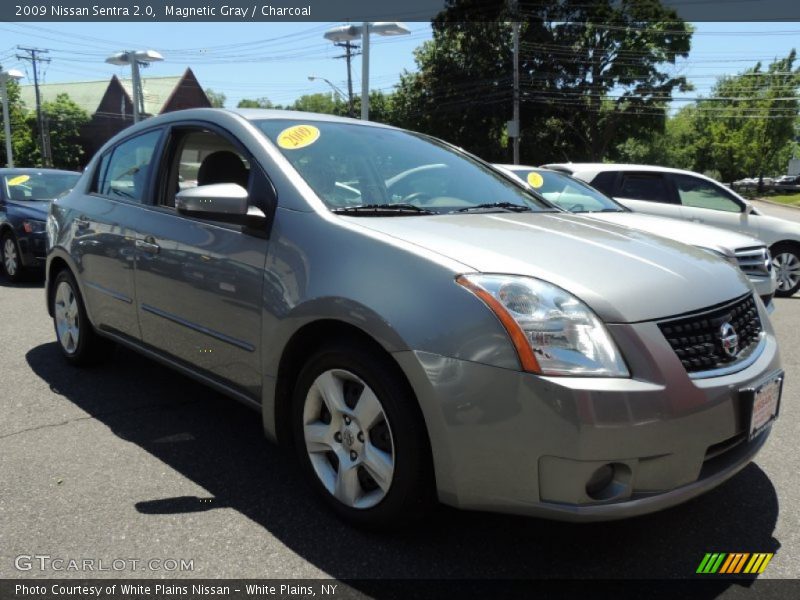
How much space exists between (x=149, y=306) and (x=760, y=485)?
10.1ft

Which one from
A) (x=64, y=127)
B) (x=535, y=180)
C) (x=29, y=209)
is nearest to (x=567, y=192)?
(x=535, y=180)

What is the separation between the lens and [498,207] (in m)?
3.24

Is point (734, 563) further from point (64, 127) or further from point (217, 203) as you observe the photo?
point (64, 127)

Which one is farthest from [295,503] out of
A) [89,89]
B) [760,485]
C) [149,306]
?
[89,89]

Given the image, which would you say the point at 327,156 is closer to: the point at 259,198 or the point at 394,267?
the point at 259,198

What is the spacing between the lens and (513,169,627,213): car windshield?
712 centimetres

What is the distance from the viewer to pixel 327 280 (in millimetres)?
2463

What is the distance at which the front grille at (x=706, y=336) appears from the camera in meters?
2.12

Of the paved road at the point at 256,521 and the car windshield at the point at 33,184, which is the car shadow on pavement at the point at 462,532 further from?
the car windshield at the point at 33,184

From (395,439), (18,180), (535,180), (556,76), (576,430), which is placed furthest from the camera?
(556,76)

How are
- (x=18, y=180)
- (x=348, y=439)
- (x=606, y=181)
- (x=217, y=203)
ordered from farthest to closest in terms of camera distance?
(x=18, y=180)
(x=606, y=181)
(x=217, y=203)
(x=348, y=439)

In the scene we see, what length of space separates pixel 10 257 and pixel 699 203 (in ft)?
29.9

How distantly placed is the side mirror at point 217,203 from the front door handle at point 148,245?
648mm
